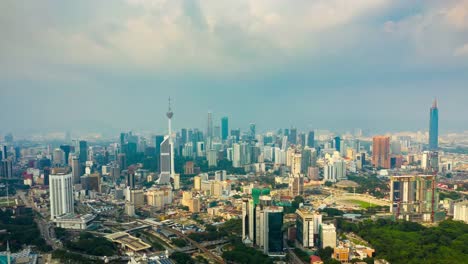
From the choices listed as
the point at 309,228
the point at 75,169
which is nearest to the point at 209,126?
the point at 75,169

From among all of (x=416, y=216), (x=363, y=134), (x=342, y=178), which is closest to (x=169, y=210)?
(x=416, y=216)

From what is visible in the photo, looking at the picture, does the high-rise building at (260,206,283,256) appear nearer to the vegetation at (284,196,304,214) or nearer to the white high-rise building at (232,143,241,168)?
the vegetation at (284,196,304,214)

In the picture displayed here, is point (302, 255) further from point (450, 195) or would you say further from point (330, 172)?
point (330, 172)

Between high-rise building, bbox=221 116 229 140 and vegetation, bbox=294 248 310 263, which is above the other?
high-rise building, bbox=221 116 229 140

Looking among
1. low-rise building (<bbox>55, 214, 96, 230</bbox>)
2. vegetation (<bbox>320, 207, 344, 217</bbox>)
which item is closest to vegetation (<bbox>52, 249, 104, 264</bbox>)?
low-rise building (<bbox>55, 214, 96, 230</bbox>)

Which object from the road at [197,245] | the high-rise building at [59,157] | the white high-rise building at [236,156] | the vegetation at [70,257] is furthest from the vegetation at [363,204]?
the high-rise building at [59,157]

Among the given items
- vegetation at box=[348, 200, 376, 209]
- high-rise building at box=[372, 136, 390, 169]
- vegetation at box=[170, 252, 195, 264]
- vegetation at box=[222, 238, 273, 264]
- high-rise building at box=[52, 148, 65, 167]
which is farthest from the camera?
high-rise building at box=[372, 136, 390, 169]
